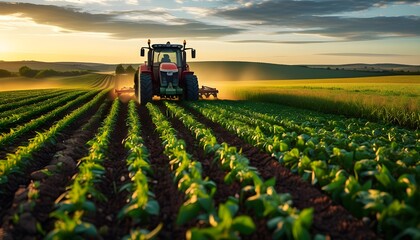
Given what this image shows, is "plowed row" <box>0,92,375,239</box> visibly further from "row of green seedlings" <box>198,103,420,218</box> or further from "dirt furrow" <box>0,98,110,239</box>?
"row of green seedlings" <box>198,103,420,218</box>

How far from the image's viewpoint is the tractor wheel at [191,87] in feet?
71.4

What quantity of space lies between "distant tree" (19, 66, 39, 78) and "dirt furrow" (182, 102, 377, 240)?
3458 inches

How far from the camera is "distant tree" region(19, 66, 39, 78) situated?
8850 cm

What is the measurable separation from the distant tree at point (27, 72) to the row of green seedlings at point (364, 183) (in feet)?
288

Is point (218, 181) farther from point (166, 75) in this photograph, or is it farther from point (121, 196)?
point (166, 75)

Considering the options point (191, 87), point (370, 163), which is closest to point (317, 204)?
point (370, 163)

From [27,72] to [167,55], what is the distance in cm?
7557

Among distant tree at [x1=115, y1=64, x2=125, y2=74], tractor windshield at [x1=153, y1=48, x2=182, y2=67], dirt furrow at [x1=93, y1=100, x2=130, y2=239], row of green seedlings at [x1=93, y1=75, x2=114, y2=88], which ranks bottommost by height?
row of green seedlings at [x1=93, y1=75, x2=114, y2=88]

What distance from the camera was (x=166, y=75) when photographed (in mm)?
20969

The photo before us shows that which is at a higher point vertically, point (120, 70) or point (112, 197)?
point (112, 197)

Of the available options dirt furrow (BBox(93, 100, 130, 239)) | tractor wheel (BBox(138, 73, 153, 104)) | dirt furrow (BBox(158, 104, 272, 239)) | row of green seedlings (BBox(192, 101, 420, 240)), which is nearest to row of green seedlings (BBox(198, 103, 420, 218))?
row of green seedlings (BBox(192, 101, 420, 240))

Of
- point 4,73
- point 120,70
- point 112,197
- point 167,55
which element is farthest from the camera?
point 4,73

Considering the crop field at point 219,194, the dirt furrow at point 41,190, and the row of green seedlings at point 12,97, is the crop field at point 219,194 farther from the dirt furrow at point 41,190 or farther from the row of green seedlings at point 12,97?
the row of green seedlings at point 12,97

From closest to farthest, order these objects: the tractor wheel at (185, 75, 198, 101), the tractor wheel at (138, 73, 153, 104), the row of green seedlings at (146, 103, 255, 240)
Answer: the row of green seedlings at (146, 103, 255, 240), the tractor wheel at (138, 73, 153, 104), the tractor wheel at (185, 75, 198, 101)
